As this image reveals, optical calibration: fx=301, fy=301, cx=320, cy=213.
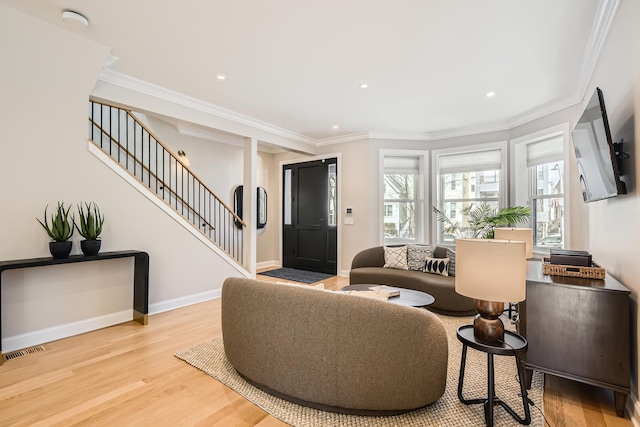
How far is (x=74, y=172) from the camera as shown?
10.1ft

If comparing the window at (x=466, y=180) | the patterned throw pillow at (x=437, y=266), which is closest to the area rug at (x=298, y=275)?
the patterned throw pillow at (x=437, y=266)

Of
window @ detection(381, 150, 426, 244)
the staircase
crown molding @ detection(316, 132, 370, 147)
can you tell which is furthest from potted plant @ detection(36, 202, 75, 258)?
window @ detection(381, 150, 426, 244)

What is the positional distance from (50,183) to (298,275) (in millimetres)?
4029

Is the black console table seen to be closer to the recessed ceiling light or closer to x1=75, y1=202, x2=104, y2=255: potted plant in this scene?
x1=75, y1=202, x2=104, y2=255: potted plant

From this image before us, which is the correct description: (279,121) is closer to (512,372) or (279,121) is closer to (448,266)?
(448,266)

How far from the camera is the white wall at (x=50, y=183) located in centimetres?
267

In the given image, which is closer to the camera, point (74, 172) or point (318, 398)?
point (318, 398)

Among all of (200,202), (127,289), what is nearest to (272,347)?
(127,289)

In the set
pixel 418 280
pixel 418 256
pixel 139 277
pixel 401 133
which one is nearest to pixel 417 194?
pixel 401 133

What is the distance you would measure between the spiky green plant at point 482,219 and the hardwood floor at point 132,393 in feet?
8.21

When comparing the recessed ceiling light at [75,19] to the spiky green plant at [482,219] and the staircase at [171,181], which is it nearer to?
the staircase at [171,181]

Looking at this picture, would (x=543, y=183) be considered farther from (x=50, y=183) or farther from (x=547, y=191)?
(x=50, y=183)

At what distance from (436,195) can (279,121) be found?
3.11 m

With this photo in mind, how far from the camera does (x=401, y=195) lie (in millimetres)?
5777
